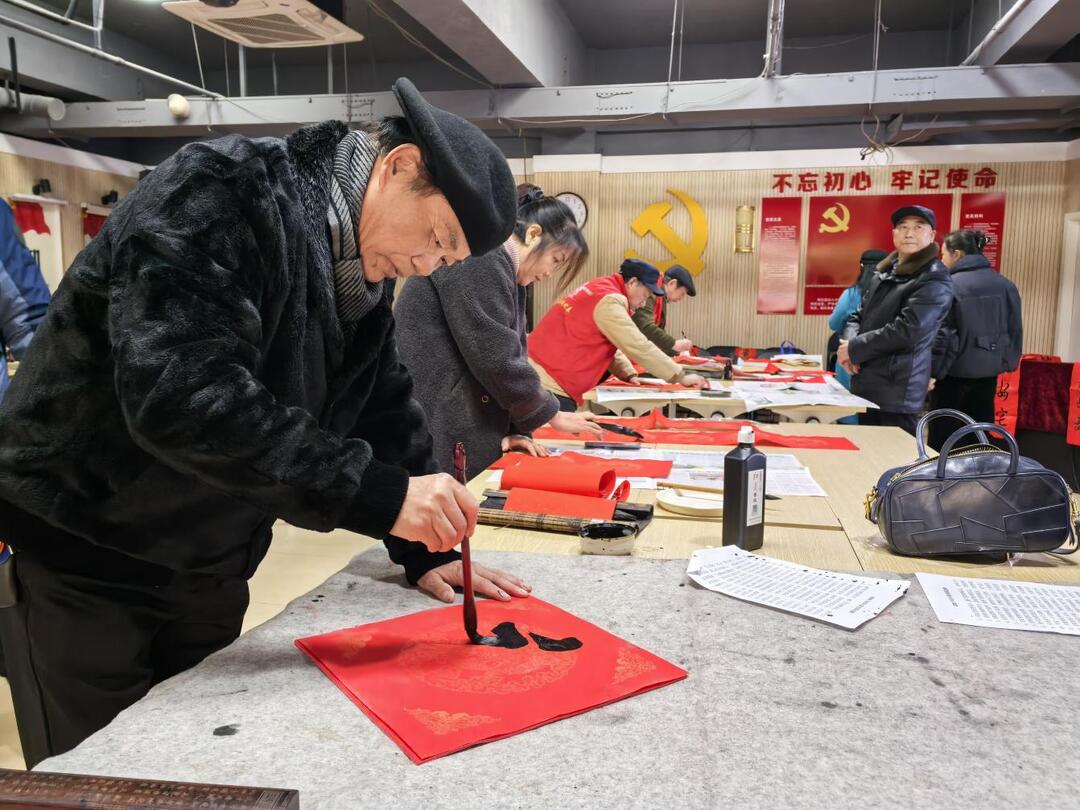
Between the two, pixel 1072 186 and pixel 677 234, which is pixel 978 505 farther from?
pixel 1072 186

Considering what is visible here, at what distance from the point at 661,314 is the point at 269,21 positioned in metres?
3.80

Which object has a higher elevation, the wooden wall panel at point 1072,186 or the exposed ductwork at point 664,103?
the exposed ductwork at point 664,103

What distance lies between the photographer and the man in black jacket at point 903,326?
394cm

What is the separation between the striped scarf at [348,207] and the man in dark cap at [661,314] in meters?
4.26

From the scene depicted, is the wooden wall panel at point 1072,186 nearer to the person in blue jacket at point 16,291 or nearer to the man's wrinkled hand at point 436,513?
the person in blue jacket at point 16,291

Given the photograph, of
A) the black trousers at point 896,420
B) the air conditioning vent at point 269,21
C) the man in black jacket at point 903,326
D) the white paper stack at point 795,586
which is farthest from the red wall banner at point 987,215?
the white paper stack at point 795,586

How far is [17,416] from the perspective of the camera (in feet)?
3.58

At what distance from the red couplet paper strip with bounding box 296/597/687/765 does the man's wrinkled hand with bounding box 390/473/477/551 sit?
5.9 inches

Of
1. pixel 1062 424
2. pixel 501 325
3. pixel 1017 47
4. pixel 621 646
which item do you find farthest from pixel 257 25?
pixel 1062 424

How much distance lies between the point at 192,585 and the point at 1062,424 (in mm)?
5546

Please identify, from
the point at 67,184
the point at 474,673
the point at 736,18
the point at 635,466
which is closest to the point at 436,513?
the point at 474,673

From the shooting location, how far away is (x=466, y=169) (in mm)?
1067

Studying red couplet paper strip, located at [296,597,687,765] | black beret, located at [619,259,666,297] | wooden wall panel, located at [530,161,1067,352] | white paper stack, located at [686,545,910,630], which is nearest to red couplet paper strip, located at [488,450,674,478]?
white paper stack, located at [686,545,910,630]

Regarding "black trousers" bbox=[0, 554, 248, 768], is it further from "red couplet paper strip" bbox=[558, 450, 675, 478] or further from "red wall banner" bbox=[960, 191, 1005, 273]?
"red wall banner" bbox=[960, 191, 1005, 273]
